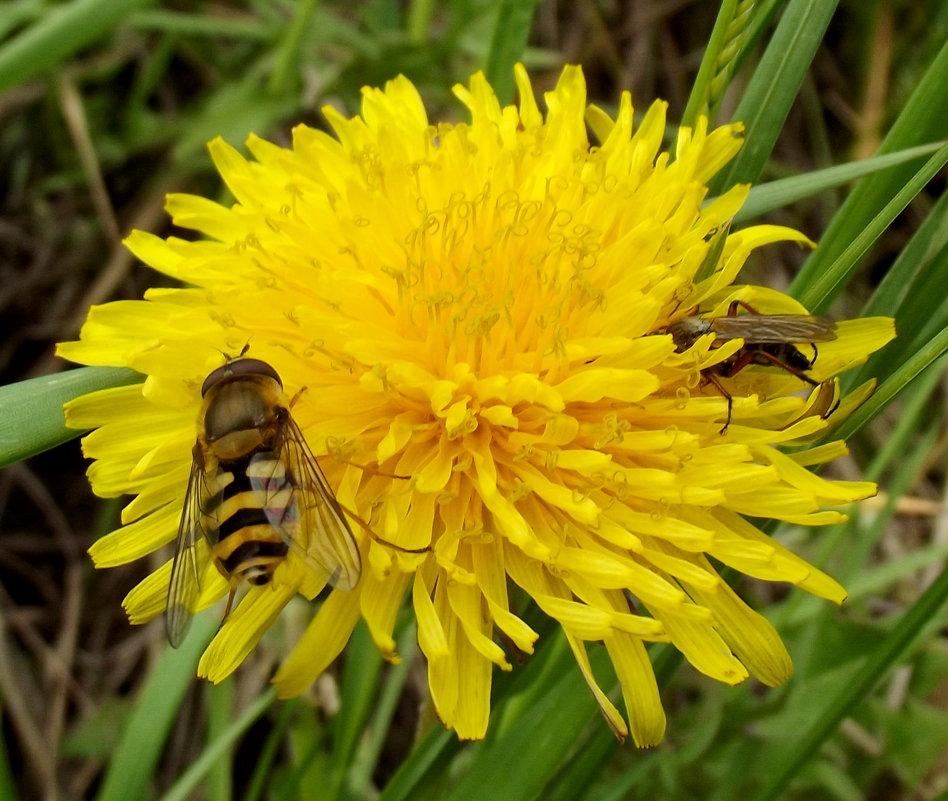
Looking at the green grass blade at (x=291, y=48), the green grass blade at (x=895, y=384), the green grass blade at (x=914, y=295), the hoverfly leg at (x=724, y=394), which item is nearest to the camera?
the green grass blade at (x=895, y=384)

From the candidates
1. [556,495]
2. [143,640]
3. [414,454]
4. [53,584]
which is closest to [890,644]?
[556,495]

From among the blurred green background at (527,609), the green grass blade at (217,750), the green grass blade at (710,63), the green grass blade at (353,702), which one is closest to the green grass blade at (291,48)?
the blurred green background at (527,609)

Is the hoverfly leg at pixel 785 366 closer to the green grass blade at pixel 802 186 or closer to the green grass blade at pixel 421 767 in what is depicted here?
the green grass blade at pixel 802 186

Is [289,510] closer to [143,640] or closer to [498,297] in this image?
[498,297]

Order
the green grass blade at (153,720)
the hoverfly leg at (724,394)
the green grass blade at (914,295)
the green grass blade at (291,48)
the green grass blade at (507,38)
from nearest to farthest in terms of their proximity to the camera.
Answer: the hoverfly leg at (724,394) < the green grass blade at (914,295) < the green grass blade at (153,720) < the green grass blade at (507,38) < the green grass blade at (291,48)

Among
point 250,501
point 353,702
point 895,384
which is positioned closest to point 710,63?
point 895,384

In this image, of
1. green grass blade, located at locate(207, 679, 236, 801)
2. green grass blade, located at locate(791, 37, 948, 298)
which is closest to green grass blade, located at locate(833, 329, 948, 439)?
green grass blade, located at locate(791, 37, 948, 298)

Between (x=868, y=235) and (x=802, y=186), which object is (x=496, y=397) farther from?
(x=802, y=186)

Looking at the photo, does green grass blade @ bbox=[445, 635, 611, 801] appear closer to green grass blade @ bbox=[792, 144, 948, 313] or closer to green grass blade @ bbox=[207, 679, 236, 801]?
green grass blade @ bbox=[792, 144, 948, 313]
